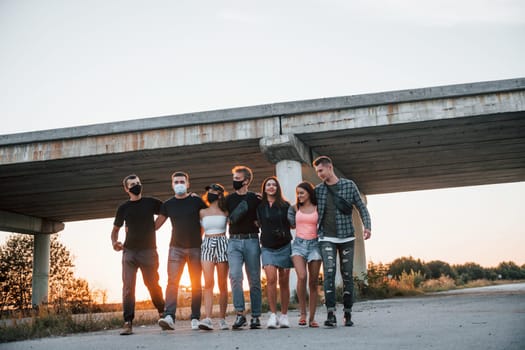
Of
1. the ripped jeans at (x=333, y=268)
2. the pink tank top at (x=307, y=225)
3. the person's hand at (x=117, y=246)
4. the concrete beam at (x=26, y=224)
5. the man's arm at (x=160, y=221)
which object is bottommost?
the ripped jeans at (x=333, y=268)

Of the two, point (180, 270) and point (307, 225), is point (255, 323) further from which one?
point (307, 225)

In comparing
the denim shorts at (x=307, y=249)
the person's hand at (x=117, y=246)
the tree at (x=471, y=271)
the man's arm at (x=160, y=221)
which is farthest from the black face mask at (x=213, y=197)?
the tree at (x=471, y=271)

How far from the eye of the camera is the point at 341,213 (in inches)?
253

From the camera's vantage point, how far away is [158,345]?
5316mm

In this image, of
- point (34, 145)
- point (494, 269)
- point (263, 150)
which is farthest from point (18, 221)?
point (494, 269)

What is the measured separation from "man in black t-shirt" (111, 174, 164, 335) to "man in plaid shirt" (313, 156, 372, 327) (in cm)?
226

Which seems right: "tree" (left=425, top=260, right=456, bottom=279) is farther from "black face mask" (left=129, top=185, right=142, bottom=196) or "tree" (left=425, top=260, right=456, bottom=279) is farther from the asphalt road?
"black face mask" (left=129, top=185, right=142, bottom=196)

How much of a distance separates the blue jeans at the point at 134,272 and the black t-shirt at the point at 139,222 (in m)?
0.11

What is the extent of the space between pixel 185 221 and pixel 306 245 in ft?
Answer: 5.07

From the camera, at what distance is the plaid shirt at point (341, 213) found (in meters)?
6.38

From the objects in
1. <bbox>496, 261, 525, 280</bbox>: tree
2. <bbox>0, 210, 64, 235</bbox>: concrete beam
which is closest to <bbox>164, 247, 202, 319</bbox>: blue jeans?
<bbox>0, 210, 64, 235</bbox>: concrete beam

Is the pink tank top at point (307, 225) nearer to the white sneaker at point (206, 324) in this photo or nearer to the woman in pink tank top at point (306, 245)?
the woman in pink tank top at point (306, 245)

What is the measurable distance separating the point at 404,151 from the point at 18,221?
16.4 metres

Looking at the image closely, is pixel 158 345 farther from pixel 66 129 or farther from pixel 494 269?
pixel 494 269
